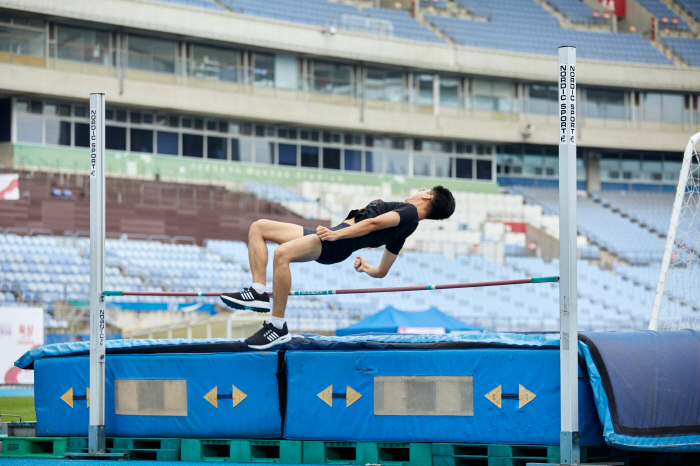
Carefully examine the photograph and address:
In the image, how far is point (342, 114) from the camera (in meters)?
37.3

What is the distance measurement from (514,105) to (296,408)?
34.2 metres

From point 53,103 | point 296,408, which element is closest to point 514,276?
point 53,103

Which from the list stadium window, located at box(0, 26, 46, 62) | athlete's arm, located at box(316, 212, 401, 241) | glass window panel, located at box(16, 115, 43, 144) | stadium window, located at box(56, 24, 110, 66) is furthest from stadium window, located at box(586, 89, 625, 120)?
athlete's arm, located at box(316, 212, 401, 241)

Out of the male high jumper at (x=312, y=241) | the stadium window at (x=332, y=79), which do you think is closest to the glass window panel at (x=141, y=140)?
the stadium window at (x=332, y=79)

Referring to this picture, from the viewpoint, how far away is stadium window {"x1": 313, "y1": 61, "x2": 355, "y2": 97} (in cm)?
3725

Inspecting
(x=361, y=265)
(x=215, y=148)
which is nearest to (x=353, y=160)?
(x=215, y=148)

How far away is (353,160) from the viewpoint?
38.7 metres

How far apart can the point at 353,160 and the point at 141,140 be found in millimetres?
9270

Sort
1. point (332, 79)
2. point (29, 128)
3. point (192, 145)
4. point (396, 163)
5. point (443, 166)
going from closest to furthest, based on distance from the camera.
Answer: point (29, 128)
point (192, 145)
point (332, 79)
point (396, 163)
point (443, 166)

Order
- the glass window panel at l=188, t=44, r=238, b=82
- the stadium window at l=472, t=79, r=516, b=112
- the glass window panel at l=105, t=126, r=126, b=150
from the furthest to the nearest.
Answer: the stadium window at l=472, t=79, r=516, b=112 → the glass window panel at l=188, t=44, r=238, b=82 → the glass window panel at l=105, t=126, r=126, b=150

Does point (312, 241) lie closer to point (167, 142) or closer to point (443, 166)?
point (167, 142)

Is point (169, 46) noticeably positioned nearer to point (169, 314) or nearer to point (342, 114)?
point (342, 114)

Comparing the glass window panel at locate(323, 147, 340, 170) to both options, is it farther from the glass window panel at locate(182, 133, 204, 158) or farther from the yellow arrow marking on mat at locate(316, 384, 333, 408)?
the yellow arrow marking on mat at locate(316, 384, 333, 408)

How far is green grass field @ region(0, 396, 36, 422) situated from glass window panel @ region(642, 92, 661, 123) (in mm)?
33335
